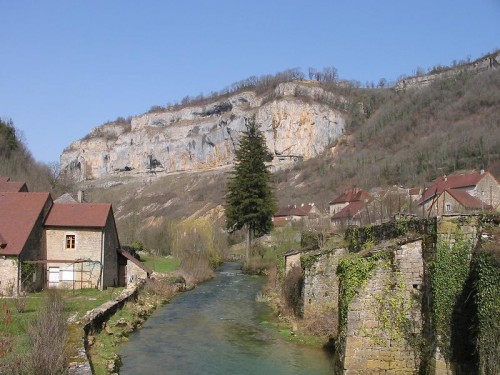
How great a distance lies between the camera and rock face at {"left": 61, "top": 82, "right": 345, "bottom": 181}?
6127 inches

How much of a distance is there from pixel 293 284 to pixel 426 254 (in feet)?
37.5

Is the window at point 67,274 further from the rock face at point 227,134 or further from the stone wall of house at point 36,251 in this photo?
the rock face at point 227,134

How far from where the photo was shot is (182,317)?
78.0 ft

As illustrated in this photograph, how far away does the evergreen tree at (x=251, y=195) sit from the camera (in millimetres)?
47781

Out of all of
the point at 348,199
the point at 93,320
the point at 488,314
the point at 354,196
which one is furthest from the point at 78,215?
the point at 348,199

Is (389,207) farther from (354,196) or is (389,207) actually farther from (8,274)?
(354,196)

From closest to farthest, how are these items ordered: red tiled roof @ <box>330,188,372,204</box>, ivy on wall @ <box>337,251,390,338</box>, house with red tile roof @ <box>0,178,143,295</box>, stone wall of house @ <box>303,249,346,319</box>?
ivy on wall @ <box>337,251,390,338</box>
stone wall of house @ <box>303,249,346,319</box>
house with red tile roof @ <box>0,178,143,295</box>
red tiled roof @ <box>330,188,372,204</box>

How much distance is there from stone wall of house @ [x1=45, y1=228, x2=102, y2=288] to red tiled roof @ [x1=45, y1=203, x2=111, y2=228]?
1.21 feet

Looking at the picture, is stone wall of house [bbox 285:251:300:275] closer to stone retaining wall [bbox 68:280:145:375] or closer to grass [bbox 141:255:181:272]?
stone retaining wall [bbox 68:280:145:375]

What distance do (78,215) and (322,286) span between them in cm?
1790

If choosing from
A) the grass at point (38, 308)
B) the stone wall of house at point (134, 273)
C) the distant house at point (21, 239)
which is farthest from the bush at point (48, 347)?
the stone wall of house at point (134, 273)

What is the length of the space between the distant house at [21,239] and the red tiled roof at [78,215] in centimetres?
53

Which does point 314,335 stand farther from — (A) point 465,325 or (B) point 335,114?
(B) point 335,114

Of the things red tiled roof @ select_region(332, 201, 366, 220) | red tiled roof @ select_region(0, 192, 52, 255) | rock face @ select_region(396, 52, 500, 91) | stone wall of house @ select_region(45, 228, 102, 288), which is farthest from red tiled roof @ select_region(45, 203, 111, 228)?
rock face @ select_region(396, 52, 500, 91)
